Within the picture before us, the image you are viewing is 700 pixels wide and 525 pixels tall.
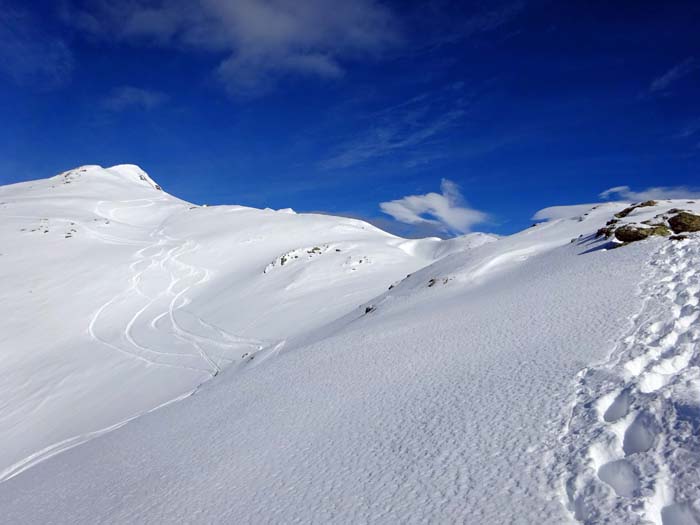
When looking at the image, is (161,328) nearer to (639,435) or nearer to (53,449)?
(53,449)

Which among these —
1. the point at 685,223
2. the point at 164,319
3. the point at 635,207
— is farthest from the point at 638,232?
the point at 164,319

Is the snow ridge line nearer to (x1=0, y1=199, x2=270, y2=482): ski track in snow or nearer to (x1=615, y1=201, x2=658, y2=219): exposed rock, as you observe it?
(x1=0, y1=199, x2=270, y2=482): ski track in snow

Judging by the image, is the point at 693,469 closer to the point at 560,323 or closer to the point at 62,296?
the point at 560,323

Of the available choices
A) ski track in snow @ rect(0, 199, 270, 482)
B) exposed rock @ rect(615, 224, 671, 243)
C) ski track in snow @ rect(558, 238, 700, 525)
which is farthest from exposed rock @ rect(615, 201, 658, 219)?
ski track in snow @ rect(0, 199, 270, 482)

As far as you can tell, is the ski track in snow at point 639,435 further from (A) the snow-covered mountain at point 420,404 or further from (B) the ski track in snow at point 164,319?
(B) the ski track in snow at point 164,319

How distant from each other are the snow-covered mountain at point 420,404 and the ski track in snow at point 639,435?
22mm

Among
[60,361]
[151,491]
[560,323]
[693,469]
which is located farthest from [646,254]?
[60,361]

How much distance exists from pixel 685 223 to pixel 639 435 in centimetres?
1293

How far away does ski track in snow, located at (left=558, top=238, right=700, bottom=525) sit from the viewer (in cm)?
408

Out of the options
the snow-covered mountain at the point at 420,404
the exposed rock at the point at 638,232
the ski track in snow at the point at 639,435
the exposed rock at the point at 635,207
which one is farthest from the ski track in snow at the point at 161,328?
the exposed rock at the point at 635,207

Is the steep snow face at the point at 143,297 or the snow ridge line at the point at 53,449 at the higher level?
the steep snow face at the point at 143,297

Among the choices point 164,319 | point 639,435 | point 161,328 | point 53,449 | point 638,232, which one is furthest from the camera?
point 164,319

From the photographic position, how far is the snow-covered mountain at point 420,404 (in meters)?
4.94

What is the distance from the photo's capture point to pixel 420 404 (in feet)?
25.0
